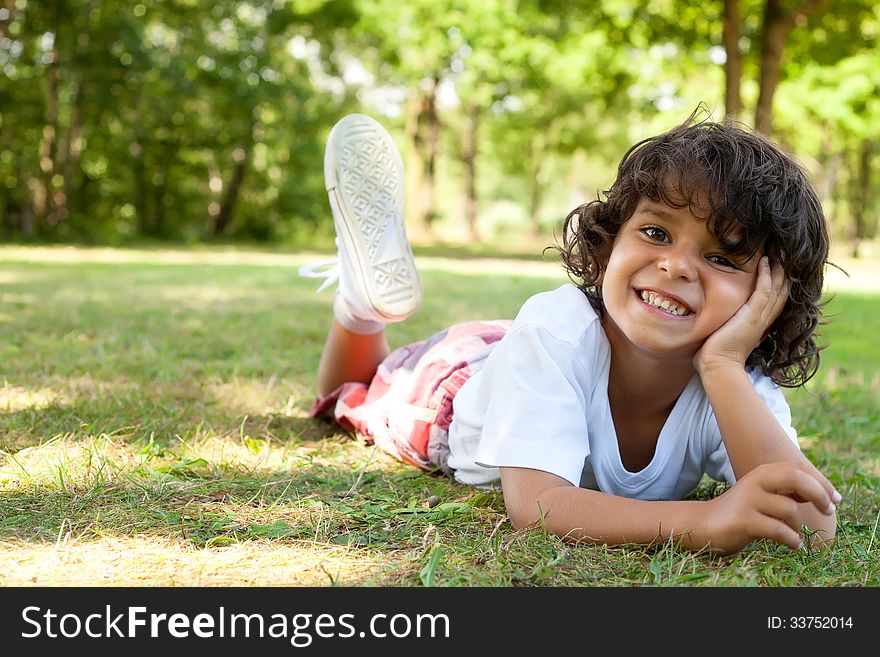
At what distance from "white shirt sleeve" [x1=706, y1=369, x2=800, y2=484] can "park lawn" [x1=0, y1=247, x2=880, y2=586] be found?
29 centimetres

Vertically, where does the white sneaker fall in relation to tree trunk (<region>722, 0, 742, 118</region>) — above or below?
below

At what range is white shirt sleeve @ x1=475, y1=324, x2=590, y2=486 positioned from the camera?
6.62 ft

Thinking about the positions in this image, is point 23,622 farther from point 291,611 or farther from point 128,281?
point 128,281

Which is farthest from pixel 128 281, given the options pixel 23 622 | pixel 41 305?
pixel 23 622

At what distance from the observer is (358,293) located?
10.5 ft

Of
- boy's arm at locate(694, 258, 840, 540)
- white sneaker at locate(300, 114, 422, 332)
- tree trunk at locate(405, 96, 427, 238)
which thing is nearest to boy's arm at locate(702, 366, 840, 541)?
boy's arm at locate(694, 258, 840, 540)

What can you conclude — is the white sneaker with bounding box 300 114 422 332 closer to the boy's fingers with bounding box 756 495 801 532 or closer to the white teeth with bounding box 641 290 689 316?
the white teeth with bounding box 641 290 689 316

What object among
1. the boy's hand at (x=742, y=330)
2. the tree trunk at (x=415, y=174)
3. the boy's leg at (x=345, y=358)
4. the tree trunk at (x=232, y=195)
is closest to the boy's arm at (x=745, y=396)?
the boy's hand at (x=742, y=330)

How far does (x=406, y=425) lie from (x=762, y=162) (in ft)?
4.19

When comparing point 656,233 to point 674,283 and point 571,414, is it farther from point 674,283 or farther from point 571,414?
point 571,414

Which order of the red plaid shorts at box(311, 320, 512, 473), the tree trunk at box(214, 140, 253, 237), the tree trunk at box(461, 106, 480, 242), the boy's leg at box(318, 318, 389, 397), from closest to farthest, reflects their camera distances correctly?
1. the red plaid shorts at box(311, 320, 512, 473)
2. the boy's leg at box(318, 318, 389, 397)
3. the tree trunk at box(214, 140, 253, 237)
4. the tree trunk at box(461, 106, 480, 242)

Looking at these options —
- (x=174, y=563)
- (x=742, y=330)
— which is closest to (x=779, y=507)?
(x=742, y=330)

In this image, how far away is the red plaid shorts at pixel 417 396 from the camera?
275 centimetres

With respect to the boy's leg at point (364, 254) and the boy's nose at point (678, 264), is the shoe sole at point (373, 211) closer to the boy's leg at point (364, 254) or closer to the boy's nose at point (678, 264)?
→ the boy's leg at point (364, 254)
